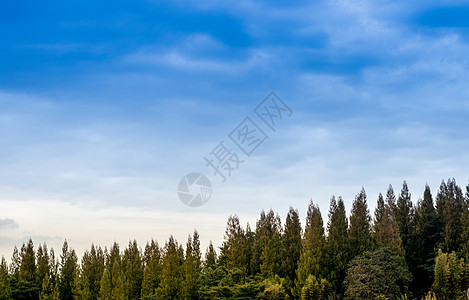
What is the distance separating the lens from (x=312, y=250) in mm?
32406

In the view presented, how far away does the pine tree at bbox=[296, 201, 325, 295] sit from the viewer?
31625mm

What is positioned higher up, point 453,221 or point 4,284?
point 453,221

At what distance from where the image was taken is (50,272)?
137ft

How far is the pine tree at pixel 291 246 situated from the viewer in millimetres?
35031

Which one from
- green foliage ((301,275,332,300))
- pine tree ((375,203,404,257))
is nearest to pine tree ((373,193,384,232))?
pine tree ((375,203,404,257))

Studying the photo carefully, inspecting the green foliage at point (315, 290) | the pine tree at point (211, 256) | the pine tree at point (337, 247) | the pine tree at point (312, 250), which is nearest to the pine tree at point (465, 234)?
the pine tree at point (337, 247)

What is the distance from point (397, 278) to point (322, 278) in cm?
485

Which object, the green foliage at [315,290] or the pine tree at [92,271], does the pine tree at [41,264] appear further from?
the green foliage at [315,290]

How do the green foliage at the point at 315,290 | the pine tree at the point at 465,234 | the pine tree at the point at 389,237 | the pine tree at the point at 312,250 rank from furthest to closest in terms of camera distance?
the pine tree at the point at 465,234, the pine tree at the point at 389,237, the pine tree at the point at 312,250, the green foliage at the point at 315,290

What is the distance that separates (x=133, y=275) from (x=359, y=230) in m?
18.3

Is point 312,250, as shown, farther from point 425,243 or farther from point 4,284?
point 4,284

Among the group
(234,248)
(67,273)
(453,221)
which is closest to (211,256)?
(234,248)

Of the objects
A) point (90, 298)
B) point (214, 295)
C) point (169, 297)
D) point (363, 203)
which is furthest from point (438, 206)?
point (90, 298)

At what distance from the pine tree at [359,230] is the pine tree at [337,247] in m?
0.56
